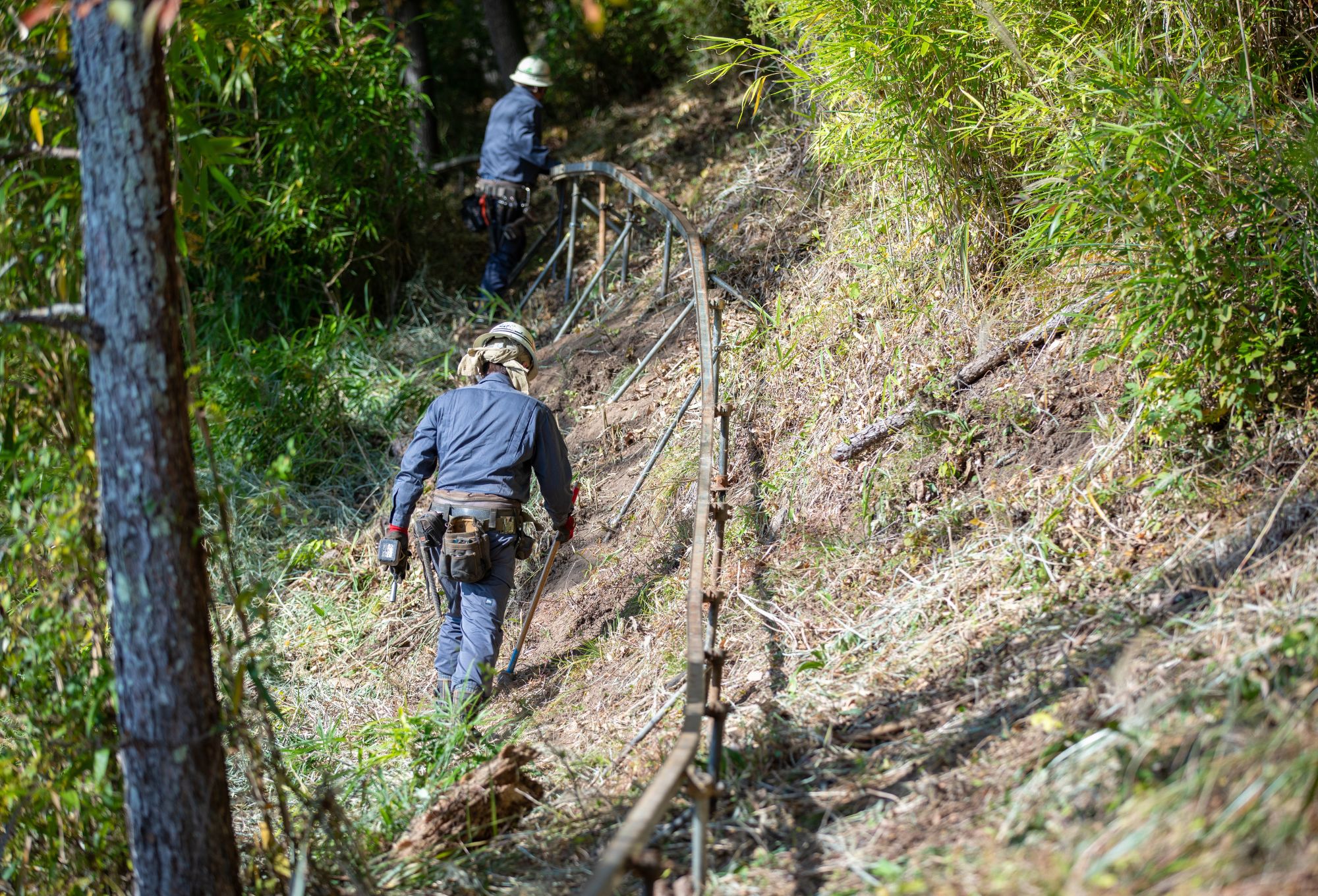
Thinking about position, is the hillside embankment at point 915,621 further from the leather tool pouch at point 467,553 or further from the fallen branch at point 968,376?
the leather tool pouch at point 467,553

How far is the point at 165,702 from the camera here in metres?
2.65

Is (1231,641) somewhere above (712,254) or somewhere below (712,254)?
below

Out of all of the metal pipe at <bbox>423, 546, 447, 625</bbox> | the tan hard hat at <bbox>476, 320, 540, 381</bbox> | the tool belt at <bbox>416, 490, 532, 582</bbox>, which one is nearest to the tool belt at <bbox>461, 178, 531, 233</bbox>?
the tan hard hat at <bbox>476, 320, 540, 381</bbox>

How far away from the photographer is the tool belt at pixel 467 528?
4.73 m

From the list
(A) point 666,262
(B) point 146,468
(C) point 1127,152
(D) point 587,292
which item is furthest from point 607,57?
(B) point 146,468

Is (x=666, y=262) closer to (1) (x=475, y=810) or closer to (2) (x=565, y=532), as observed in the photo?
(2) (x=565, y=532)

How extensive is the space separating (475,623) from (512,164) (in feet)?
15.0

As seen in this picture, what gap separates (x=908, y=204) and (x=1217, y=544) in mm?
2457

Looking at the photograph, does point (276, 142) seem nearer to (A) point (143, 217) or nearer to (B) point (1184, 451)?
(A) point (143, 217)

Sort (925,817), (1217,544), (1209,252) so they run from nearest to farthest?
(925,817)
(1217,544)
(1209,252)

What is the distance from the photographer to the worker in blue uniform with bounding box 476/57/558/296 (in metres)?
8.09

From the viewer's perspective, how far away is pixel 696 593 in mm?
3703

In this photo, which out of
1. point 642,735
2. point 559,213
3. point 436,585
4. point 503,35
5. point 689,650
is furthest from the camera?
point 503,35

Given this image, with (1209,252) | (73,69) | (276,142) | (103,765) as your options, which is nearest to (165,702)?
(103,765)
